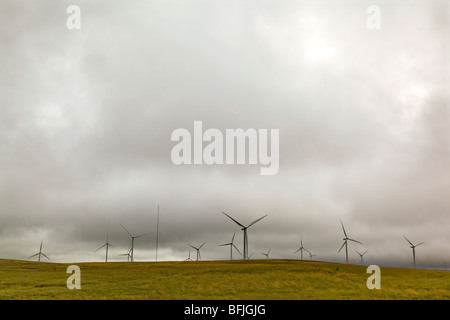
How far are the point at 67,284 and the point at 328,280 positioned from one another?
128ft

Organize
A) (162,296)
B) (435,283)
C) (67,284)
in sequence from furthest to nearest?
(435,283) < (67,284) < (162,296)

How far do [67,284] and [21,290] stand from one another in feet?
22.1

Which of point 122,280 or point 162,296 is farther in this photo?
point 122,280
